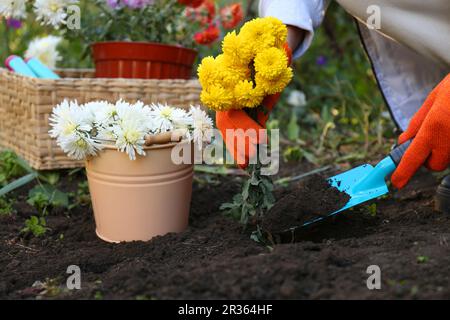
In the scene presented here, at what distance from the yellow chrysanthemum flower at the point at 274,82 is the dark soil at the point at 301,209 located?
0.35 meters

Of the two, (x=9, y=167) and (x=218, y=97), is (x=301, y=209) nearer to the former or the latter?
(x=218, y=97)

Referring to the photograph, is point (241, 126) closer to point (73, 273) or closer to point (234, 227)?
point (234, 227)

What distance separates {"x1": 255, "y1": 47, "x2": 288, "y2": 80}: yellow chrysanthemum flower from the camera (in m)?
1.55

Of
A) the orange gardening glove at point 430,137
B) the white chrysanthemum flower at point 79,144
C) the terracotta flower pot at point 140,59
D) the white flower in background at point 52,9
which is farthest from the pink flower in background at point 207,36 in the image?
the orange gardening glove at point 430,137

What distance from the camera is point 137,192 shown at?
181 cm

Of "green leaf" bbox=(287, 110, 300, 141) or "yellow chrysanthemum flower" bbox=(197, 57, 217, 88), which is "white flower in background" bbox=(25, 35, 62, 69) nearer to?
"green leaf" bbox=(287, 110, 300, 141)

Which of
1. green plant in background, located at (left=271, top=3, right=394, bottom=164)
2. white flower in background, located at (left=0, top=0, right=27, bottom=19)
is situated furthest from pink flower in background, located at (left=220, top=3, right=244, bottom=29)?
white flower in background, located at (left=0, top=0, right=27, bottom=19)

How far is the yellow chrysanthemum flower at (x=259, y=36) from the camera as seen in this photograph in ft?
5.16

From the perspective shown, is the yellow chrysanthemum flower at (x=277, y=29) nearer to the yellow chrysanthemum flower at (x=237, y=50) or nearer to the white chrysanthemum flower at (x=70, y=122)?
the yellow chrysanthemum flower at (x=237, y=50)

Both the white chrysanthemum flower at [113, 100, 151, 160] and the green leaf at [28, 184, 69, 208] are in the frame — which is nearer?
the white chrysanthemum flower at [113, 100, 151, 160]

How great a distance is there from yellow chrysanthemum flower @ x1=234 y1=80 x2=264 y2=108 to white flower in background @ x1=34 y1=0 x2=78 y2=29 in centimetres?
114

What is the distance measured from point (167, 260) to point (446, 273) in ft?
2.35

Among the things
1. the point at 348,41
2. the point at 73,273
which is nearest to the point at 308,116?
the point at 348,41

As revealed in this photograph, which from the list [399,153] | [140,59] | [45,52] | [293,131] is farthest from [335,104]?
[399,153]
